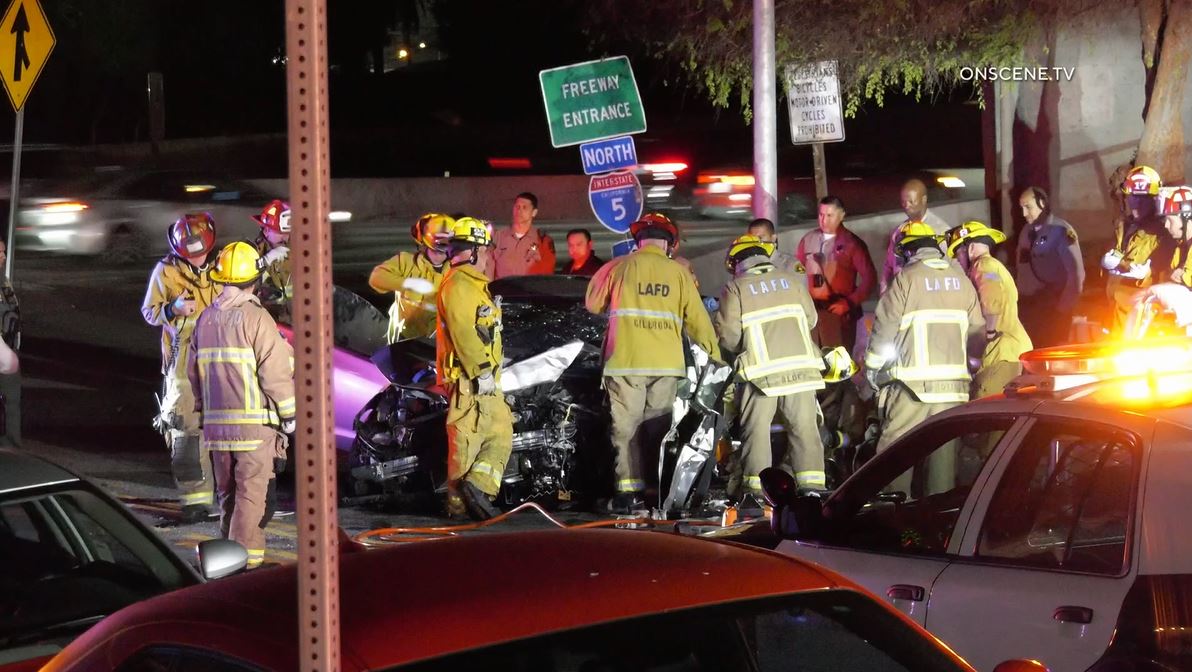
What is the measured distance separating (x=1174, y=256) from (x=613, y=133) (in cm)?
584

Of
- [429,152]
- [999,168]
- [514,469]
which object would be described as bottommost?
[514,469]

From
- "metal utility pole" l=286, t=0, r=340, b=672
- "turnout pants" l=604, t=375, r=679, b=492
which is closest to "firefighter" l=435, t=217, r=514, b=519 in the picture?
"turnout pants" l=604, t=375, r=679, b=492

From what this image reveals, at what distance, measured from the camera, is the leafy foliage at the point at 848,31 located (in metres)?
16.3

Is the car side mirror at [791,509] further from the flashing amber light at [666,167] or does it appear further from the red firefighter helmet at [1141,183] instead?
the flashing amber light at [666,167]

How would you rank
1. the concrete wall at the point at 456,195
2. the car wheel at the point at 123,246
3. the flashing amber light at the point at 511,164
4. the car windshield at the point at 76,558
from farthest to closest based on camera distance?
the flashing amber light at the point at 511,164
the concrete wall at the point at 456,195
the car wheel at the point at 123,246
the car windshield at the point at 76,558

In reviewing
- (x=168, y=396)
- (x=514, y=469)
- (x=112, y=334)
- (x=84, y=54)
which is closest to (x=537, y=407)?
(x=514, y=469)

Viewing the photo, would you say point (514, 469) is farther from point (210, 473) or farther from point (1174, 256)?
point (1174, 256)

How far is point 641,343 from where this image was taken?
10.2 meters

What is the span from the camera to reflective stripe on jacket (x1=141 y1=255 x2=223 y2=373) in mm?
10281

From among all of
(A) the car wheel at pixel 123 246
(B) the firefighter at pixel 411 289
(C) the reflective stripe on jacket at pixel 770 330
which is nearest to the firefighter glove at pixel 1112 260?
(C) the reflective stripe on jacket at pixel 770 330

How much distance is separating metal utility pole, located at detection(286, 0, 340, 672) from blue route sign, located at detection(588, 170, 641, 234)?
12673 mm

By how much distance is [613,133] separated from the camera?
14.7m

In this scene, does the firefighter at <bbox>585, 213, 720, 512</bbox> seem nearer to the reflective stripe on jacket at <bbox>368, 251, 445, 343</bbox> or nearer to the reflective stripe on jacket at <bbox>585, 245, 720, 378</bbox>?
the reflective stripe on jacket at <bbox>585, 245, 720, 378</bbox>

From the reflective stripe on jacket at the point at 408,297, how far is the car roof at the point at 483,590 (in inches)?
315
